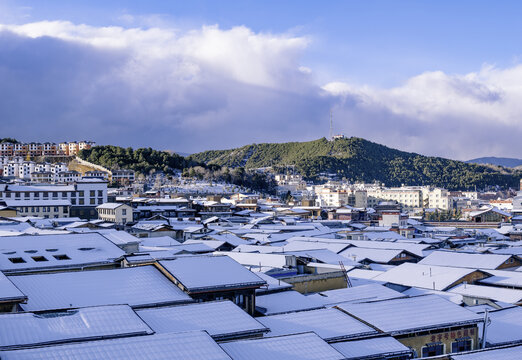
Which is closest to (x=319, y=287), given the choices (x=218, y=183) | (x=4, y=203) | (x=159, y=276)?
(x=159, y=276)

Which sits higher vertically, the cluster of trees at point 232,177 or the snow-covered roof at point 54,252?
the cluster of trees at point 232,177

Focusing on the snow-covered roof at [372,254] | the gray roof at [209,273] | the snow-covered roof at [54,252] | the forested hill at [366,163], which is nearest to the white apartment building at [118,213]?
the snow-covered roof at [372,254]

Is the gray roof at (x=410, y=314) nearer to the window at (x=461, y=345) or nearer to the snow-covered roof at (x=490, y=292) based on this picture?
the window at (x=461, y=345)

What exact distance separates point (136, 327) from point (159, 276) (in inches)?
168

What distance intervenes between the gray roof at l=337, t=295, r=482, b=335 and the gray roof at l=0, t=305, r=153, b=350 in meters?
4.79

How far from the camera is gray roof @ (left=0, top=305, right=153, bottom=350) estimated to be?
911cm

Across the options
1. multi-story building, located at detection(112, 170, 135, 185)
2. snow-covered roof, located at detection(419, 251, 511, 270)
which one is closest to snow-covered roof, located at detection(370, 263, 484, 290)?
snow-covered roof, located at detection(419, 251, 511, 270)

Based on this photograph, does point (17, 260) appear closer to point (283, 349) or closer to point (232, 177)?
point (283, 349)

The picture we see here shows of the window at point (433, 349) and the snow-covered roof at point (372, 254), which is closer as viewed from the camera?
the window at point (433, 349)

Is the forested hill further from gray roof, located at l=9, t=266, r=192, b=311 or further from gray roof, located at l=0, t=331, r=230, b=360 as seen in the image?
gray roof, located at l=0, t=331, r=230, b=360

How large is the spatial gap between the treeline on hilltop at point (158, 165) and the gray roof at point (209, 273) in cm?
7763

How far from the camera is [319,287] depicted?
18.7 m

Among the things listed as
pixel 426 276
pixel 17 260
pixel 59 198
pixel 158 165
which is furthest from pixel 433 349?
pixel 158 165

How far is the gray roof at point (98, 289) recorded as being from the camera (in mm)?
12149
